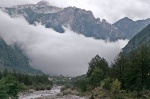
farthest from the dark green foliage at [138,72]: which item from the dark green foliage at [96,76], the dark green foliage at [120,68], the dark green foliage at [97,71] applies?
the dark green foliage at [97,71]

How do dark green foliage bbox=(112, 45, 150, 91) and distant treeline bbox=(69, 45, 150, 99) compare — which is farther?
dark green foliage bbox=(112, 45, 150, 91)

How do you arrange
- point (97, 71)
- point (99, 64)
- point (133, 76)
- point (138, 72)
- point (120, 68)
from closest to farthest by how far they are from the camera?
point (138, 72) < point (133, 76) < point (120, 68) < point (97, 71) < point (99, 64)

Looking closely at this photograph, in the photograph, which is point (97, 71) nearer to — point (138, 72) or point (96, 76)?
point (96, 76)

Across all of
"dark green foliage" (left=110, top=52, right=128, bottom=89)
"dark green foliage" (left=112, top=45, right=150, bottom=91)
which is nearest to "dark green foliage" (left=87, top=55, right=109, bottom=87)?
"dark green foliage" (left=110, top=52, right=128, bottom=89)

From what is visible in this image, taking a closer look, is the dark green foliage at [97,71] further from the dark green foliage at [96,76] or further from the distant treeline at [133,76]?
the distant treeline at [133,76]

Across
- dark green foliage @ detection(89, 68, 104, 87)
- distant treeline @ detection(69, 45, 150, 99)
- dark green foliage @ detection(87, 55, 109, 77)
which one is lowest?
distant treeline @ detection(69, 45, 150, 99)

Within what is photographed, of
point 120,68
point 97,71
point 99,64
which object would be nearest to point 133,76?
point 120,68

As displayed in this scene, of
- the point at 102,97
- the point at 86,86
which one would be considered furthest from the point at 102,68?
the point at 102,97

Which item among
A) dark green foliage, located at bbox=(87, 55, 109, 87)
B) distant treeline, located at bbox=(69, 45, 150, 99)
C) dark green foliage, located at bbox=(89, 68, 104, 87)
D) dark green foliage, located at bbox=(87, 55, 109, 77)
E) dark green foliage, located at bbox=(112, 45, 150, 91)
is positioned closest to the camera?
distant treeline, located at bbox=(69, 45, 150, 99)

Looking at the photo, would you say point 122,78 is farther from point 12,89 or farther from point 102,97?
point 12,89

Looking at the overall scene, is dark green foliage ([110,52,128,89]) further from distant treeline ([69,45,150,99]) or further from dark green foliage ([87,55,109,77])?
dark green foliage ([87,55,109,77])

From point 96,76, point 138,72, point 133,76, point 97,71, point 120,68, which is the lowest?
point 133,76

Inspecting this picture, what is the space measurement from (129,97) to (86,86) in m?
57.9

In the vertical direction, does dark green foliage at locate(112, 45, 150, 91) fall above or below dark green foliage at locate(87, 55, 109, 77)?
below
